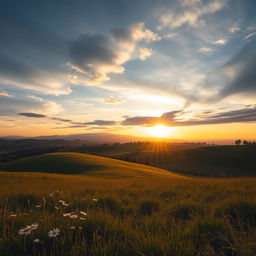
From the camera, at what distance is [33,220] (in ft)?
9.73

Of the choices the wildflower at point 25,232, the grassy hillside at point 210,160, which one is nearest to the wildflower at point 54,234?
the wildflower at point 25,232

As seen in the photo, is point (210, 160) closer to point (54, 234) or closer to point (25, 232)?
point (54, 234)

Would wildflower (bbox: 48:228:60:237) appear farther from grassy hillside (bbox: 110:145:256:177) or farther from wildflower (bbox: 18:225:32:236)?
grassy hillside (bbox: 110:145:256:177)

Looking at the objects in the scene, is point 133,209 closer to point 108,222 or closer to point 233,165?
point 108,222

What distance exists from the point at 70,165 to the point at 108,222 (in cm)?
4191

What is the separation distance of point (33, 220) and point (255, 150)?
98.2 metres

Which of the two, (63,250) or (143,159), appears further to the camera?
(143,159)

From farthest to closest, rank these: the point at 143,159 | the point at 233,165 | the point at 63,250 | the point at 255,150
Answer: the point at 143,159
the point at 255,150
the point at 233,165
the point at 63,250

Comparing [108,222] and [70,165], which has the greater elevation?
[108,222]

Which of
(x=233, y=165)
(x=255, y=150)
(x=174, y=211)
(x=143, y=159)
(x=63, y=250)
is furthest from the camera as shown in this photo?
(x=143, y=159)

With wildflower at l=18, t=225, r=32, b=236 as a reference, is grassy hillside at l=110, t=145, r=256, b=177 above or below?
below

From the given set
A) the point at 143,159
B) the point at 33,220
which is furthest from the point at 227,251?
the point at 143,159

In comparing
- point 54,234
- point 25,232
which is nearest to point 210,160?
point 54,234

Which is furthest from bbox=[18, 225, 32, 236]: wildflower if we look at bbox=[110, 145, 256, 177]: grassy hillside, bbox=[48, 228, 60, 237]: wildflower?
bbox=[110, 145, 256, 177]: grassy hillside
